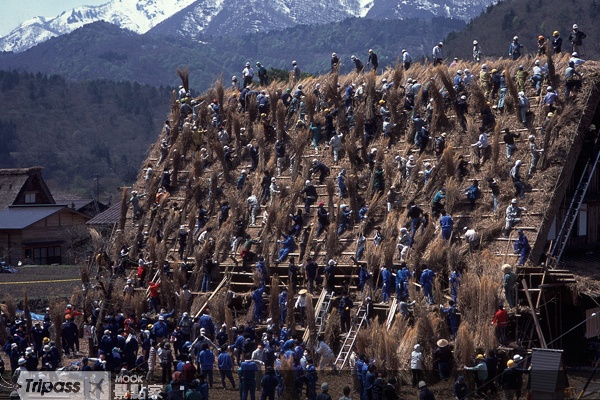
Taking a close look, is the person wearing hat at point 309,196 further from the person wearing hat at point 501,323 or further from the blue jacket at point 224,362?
the person wearing hat at point 501,323

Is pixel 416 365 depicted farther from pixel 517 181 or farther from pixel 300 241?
pixel 300 241

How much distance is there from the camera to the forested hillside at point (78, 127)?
472ft

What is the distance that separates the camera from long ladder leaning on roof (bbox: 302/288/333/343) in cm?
2714

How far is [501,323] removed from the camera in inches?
942

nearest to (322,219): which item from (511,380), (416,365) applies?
(416,365)

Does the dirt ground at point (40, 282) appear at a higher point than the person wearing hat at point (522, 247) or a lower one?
lower

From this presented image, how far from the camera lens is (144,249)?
34.3 metres

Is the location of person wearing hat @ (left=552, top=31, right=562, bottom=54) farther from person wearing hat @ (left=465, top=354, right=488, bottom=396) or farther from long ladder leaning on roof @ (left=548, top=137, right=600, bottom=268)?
person wearing hat @ (left=465, top=354, right=488, bottom=396)

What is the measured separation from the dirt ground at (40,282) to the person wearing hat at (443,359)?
17.3m

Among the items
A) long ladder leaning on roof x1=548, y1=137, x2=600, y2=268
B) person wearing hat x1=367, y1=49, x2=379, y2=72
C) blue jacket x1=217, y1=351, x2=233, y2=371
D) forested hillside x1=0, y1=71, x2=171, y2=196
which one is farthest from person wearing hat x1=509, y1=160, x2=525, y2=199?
forested hillside x1=0, y1=71, x2=171, y2=196

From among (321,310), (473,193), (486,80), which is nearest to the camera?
(321,310)

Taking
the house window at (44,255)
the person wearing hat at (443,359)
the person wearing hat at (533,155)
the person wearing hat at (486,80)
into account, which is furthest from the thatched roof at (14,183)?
the person wearing hat at (443,359)

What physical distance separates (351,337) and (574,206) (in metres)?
7.80

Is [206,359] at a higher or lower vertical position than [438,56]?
lower
